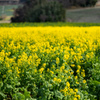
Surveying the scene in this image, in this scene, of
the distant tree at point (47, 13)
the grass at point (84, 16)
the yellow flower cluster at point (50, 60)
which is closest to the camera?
the yellow flower cluster at point (50, 60)

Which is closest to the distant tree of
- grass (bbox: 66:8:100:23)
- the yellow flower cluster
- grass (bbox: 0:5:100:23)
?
grass (bbox: 0:5:100:23)

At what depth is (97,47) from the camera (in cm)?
790

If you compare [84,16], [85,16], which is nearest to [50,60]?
[85,16]

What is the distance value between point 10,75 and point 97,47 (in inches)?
155

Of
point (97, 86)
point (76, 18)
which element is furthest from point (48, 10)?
point (97, 86)

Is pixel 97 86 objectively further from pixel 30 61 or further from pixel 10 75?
pixel 10 75

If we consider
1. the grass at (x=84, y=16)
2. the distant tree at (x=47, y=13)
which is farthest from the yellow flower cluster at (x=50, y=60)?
the grass at (x=84, y=16)

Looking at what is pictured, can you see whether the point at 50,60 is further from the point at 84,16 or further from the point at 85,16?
the point at 84,16

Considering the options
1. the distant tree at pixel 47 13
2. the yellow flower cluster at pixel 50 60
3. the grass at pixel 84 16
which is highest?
the yellow flower cluster at pixel 50 60

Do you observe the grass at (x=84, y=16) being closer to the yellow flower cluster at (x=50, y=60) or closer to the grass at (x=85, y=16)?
the grass at (x=85, y=16)

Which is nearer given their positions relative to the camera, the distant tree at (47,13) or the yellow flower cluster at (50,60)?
the yellow flower cluster at (50,60)

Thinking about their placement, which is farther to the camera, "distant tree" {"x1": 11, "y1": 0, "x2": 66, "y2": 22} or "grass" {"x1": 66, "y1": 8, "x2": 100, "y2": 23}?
"grass" {"x1": 66, "y1": 8, "x2": 100, "y2": 23}

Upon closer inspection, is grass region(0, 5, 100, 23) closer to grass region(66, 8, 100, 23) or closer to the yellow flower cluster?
grass region(66, 8, 100, 23)

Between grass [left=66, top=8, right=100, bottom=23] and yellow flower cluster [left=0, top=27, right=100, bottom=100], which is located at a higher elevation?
yellow flower cluster [left=0, top=27, right=100, bottom=100]
